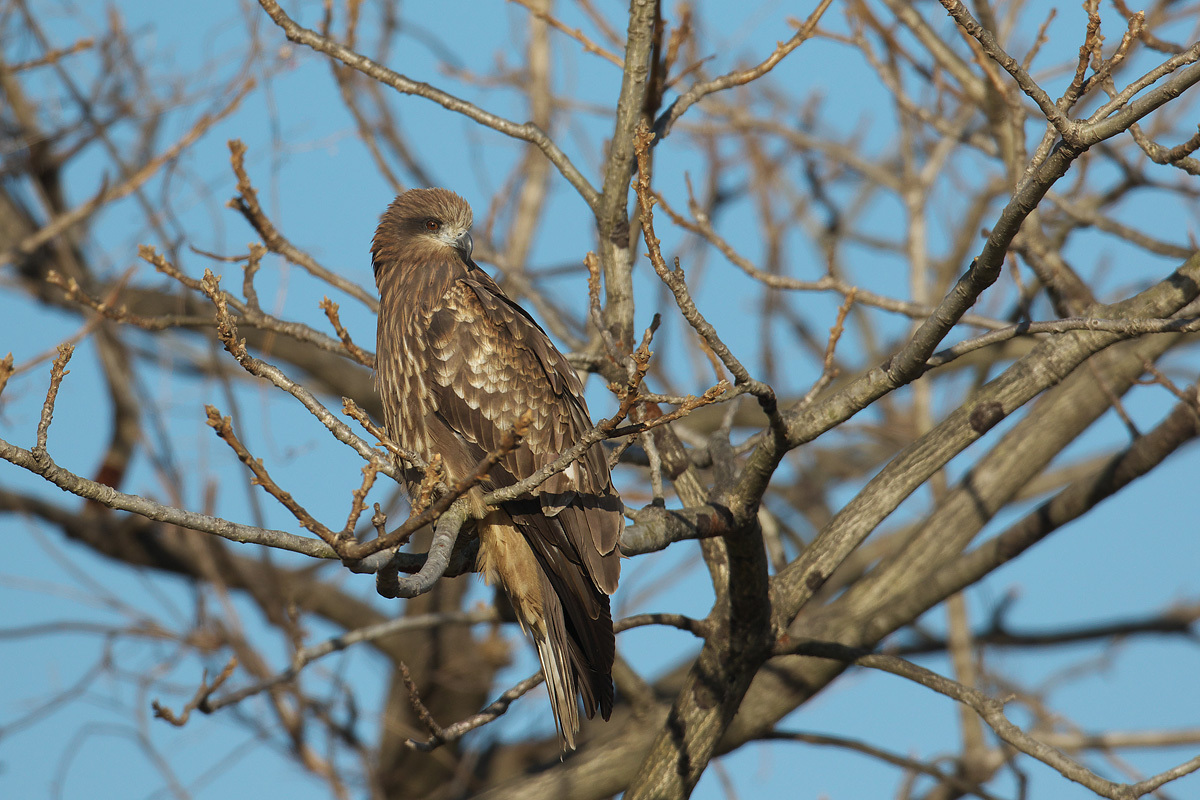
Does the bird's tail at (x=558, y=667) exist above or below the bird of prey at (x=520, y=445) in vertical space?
below

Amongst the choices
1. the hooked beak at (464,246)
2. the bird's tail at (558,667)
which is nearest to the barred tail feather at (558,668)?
the bird's tail at (558,667)

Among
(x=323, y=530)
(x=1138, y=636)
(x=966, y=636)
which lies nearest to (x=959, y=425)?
(x=323, y=530)

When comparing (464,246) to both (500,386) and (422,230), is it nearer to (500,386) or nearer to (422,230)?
(422,230)

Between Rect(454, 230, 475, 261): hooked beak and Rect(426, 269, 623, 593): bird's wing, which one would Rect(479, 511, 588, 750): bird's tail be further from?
Rect(454, 230, 475, 261): hooked beak

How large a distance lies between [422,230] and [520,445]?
1.69 m

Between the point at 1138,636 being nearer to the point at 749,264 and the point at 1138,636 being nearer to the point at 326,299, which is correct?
the point at 749,264

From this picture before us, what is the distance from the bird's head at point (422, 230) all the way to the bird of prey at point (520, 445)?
0.96 feet

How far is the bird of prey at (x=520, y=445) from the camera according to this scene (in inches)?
150

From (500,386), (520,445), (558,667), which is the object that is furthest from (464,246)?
(558,667)

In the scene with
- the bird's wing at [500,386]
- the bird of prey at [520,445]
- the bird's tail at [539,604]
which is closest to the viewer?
the bird of prey at [520,445]

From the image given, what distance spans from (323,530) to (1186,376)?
5.28 metres

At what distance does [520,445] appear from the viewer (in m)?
3.77

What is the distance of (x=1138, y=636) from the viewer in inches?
281

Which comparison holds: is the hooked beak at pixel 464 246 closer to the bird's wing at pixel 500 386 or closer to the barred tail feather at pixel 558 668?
the bird's wing at pixel 500 386
